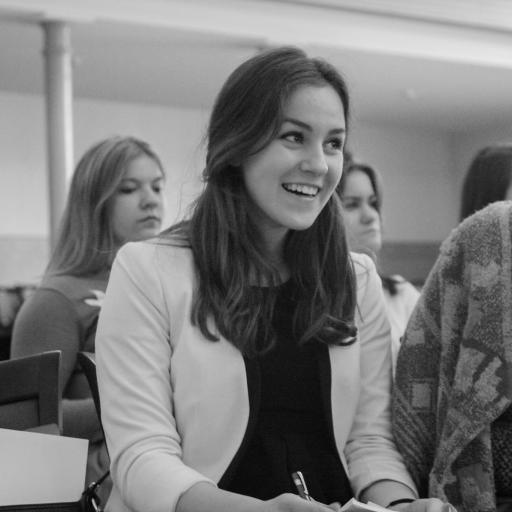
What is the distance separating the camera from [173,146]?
1248 centimetres

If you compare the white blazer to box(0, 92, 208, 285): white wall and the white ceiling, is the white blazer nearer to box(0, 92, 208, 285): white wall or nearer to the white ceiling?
the white ceiling

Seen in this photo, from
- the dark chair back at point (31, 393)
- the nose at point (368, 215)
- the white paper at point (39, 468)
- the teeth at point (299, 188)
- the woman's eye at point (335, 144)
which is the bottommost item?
the white paper at point (39, 468)

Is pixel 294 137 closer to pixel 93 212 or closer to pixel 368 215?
pixel 93 212

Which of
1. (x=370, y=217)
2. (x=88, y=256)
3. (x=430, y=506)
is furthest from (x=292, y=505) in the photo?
(x=370, y=217)

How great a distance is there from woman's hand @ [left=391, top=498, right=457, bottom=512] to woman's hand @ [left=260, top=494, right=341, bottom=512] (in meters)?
0.22

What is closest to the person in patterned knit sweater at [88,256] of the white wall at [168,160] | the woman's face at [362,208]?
the woman's face at [362,208]

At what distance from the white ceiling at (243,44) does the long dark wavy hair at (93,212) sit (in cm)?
443

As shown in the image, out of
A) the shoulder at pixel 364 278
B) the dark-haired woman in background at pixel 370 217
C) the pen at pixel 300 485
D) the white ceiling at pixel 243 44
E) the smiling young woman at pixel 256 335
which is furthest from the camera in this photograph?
the white ceiling at pixel 243 44

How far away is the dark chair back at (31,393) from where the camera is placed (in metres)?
1.62

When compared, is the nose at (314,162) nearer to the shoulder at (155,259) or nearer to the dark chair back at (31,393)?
the shoulder at (155,259)

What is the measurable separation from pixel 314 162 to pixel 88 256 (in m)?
1.26

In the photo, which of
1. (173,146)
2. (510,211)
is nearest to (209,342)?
(510,211)

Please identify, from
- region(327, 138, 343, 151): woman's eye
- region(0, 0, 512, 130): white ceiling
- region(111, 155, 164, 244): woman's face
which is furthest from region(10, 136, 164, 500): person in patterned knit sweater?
region(0, 0, 512, 130): white ceiling

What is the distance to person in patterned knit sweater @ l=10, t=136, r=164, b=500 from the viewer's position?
248 centimetres
